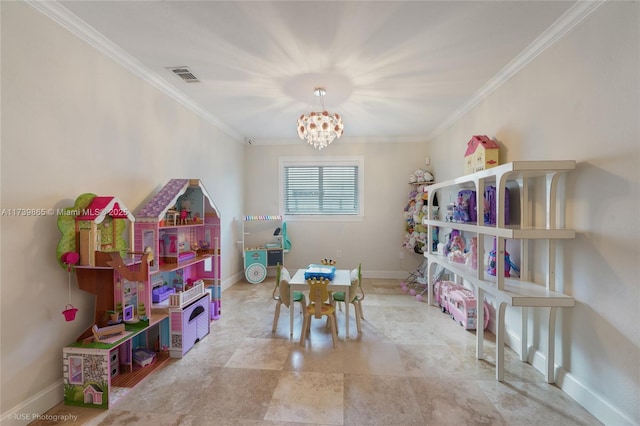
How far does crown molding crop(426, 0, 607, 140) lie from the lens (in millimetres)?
1670

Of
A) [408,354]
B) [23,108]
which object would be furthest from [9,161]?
[408,354]

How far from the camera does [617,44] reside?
4.98ft

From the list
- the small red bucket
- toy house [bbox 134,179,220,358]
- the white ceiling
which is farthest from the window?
the small red bucket

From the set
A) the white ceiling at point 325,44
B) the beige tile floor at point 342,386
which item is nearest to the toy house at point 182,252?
the beige tile floor at point 342,386

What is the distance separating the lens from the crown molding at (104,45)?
1.65 meters

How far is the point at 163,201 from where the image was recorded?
2.37 meters

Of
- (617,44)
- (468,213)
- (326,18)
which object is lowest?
(468,213)

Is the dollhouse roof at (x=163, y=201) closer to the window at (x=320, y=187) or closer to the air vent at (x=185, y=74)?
the air vent at (x=185, y=74)

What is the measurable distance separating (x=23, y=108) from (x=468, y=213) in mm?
3752

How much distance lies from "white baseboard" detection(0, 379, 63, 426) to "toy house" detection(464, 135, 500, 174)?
152 inches

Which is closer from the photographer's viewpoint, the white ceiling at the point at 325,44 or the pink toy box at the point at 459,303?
the white ceiling at the point at 325,44

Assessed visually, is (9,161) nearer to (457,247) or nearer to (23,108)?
(23,108)

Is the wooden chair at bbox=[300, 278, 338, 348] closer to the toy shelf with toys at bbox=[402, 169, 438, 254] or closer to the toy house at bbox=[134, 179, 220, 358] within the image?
the toy house at bbox=[134, 179, 220, 358]

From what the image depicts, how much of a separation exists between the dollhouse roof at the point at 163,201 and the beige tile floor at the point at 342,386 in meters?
1.27
